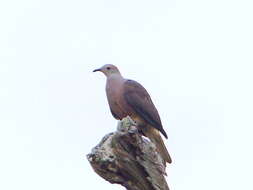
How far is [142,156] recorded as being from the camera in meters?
5.58

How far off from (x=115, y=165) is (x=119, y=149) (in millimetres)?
239

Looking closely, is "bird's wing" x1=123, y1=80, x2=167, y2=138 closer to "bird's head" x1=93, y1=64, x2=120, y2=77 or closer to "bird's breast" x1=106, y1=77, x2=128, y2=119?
"bird's breast" x1=106, y1=77, x2=128, y2=119

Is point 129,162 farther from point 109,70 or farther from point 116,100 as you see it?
point 109,70

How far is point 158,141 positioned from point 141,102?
2.63 feet

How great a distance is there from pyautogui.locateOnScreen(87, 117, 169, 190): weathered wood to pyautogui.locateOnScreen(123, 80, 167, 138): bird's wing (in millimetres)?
3649

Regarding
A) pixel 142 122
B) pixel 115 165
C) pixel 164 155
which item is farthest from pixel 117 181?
pixel 142 122

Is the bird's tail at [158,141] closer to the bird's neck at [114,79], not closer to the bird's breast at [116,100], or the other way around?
the bird's breast at [116,100]

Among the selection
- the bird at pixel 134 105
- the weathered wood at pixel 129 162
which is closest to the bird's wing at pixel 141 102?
the bird at pixel 134 105

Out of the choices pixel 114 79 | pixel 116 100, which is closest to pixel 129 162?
pixel 116 100

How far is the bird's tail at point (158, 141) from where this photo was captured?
877 cm

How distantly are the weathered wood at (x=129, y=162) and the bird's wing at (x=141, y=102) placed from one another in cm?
365

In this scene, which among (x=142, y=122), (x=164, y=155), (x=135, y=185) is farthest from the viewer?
(x=142, y=122)

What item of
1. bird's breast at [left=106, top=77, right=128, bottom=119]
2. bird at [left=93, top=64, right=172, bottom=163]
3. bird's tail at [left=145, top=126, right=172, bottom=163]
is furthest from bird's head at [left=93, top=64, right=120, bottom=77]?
bird's tail at [left=145, top=126, right=172, bottom=163]

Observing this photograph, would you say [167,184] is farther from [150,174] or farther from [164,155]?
[164,155]
